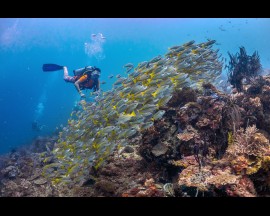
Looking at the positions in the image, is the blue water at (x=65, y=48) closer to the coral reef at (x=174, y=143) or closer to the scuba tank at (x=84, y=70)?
the scuba tank at (x=84, y=70)

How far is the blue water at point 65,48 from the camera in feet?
301

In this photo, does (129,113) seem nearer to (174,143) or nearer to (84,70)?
(174,143)

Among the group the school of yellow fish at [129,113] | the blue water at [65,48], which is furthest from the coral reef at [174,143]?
the blue water at [65,48]

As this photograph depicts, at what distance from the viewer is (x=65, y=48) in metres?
149

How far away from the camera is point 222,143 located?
6.02 metres

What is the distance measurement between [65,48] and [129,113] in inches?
5939

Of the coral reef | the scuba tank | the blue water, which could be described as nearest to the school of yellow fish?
the coral reef

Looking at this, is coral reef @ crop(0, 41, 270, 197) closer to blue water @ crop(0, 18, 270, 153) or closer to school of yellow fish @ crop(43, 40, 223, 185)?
school of yellow fish @ crop(43, 40, 223, 185)

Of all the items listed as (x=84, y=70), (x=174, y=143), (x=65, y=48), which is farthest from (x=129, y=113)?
(x=65, y=48)

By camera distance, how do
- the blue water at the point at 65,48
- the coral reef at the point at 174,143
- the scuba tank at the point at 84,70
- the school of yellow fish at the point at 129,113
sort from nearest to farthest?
the coral reef at the point at 174,143 < the school of yellow fish at the point at 129,113 < the scuba tank at the point at 84,70 < the blue water at the point at 65,48

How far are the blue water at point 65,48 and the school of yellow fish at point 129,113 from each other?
59.2 metres

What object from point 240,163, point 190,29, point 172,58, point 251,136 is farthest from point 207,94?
point 190,29
